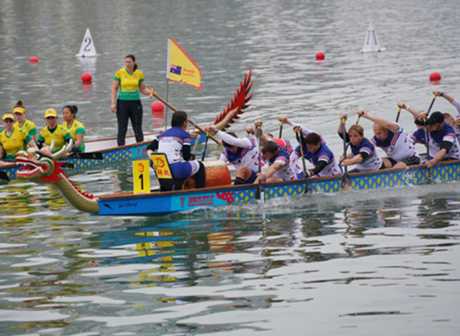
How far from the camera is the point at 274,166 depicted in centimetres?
2295

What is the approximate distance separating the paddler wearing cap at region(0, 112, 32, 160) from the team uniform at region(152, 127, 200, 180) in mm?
6410

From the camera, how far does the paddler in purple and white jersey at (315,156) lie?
76.3 feet

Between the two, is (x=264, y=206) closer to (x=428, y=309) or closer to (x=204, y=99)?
(x=428, y=309)

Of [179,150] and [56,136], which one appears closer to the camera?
[179,150]

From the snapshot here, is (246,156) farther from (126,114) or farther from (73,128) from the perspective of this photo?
(126,114)

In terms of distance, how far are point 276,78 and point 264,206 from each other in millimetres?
22918

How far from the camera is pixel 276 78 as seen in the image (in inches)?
1781

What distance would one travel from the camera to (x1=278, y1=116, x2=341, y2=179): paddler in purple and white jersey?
2327cm

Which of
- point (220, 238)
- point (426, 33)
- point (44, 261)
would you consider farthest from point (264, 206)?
point (426, 33)

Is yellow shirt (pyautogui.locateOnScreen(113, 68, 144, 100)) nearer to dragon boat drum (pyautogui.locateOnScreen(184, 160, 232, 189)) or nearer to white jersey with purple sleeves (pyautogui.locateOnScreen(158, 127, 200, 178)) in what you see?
dragon boat drum (pyautogui.locateOnScreen(184, 160, 232, 189))

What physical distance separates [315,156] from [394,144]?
1.92 meters

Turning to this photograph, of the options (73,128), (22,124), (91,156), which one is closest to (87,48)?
(73,128)

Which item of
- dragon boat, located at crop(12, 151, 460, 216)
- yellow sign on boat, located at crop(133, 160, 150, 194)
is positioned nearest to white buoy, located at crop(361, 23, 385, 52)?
dragon boat, located at crop(12, 151, 460, 216)

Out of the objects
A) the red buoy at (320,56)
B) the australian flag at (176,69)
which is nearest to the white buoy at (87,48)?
the red buoy at (320,56)
